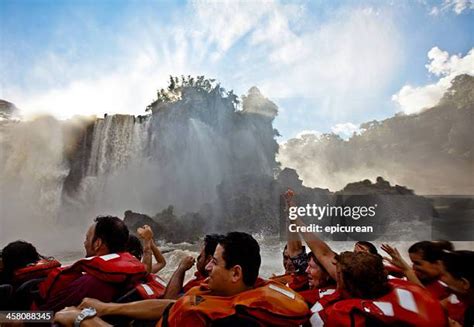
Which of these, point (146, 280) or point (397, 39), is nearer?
point (146, 280)

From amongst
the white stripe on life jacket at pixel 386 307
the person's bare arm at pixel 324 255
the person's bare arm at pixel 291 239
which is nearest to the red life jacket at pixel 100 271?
the person's bare arm at pixel 324 255

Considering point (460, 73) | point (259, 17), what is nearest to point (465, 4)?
point (460, 73)

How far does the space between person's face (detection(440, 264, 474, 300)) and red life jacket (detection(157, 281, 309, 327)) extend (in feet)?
2.33

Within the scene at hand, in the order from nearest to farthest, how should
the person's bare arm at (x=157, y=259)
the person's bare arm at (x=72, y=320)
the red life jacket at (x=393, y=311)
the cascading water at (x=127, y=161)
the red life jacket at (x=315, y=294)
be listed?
the person's bare arm at (x=72, y=320)
the red life jacket at (x=393, y=311)
the red life jacket at (x=315, y=294)
the person's bare arm at (x=157, y=259)
the cascading water at (x=127, y=161)

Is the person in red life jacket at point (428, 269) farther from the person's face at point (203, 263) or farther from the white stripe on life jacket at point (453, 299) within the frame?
the person's face at point (203, 263)

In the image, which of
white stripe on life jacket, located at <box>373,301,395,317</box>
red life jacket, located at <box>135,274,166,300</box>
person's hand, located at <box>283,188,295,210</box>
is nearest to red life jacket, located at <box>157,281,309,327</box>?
white stripe on life jacket, located at <box>373,301,395,317</box>

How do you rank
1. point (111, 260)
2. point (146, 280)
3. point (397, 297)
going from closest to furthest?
point (397, 297), point (111, 260), point (146, 280)

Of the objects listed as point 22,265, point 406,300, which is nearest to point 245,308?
point 406,300

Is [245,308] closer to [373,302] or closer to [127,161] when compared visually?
[373,302]

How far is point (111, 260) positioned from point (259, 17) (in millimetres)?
2149

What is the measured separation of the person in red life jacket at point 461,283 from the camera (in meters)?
1.42

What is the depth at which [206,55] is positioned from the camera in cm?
285

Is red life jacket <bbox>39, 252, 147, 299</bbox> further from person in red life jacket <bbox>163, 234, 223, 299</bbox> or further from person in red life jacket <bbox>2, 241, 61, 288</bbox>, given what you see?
person in red life jacket <bbox>2, 241, 61, 288</bbox>

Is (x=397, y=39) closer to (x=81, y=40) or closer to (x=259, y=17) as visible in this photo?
(x=259, y=17)
